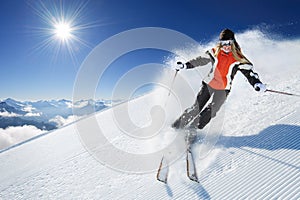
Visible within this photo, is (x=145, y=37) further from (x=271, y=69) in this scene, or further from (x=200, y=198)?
(x=200, y=198)

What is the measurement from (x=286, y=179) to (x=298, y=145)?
0.88 meters

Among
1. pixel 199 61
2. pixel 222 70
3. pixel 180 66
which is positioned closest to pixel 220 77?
pixel 222 70

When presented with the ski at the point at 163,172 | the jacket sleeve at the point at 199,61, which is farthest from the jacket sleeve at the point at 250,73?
the ski at the point at 163,172

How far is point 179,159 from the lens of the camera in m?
4.02

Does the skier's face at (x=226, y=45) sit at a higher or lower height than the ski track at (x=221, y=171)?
higher

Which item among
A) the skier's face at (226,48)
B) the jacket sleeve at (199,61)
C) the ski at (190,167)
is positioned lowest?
the ski at (190,167)

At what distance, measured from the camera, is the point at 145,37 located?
979cm

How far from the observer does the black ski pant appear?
4367 millimetres

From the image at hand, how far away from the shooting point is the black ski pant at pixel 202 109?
4.37 metres

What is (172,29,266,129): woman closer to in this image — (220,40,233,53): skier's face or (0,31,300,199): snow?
(220,40,233,53): skier's face

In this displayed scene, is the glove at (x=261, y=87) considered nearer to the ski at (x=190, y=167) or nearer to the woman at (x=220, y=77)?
the woman at (x=220, y=77)

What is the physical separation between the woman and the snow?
0.43m

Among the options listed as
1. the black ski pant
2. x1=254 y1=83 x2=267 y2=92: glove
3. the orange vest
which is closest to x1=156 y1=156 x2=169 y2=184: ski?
the black ski pant

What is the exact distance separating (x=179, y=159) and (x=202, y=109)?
1210mm
